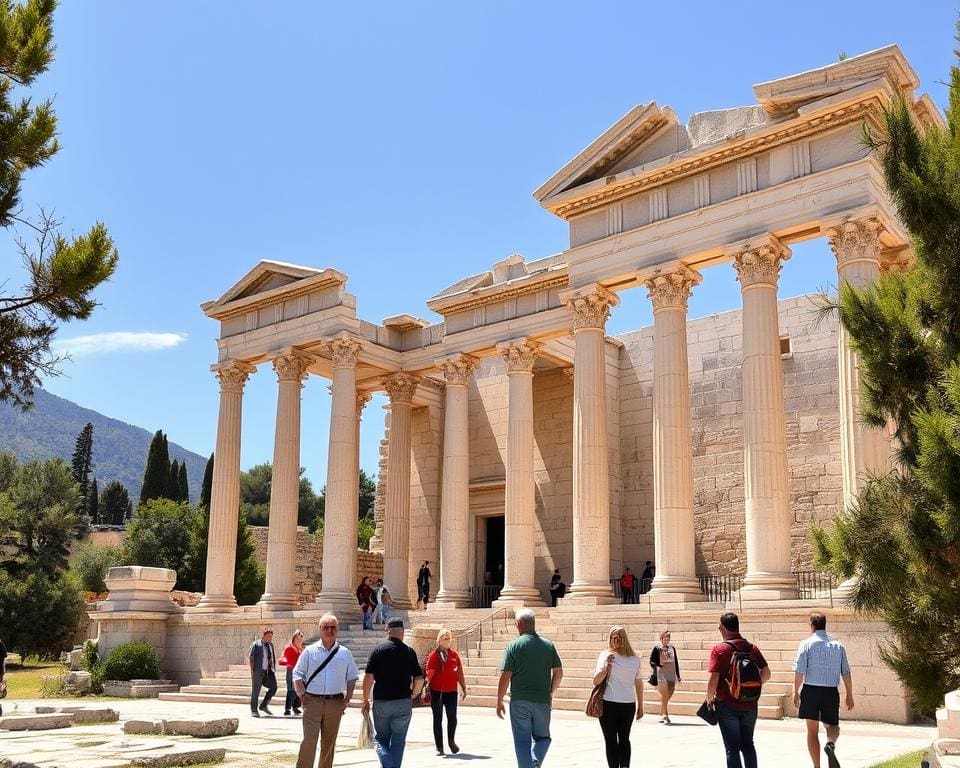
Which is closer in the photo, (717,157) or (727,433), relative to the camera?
(717,157)

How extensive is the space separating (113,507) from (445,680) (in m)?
111

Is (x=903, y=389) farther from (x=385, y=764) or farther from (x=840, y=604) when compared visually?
(x=840, y=604)

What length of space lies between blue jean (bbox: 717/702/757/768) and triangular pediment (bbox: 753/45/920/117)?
50.1 ft

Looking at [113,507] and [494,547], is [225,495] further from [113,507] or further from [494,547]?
[113,507]

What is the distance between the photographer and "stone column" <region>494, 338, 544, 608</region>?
2681 centimetres

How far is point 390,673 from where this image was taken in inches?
386

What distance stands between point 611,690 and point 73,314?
23.2 ft

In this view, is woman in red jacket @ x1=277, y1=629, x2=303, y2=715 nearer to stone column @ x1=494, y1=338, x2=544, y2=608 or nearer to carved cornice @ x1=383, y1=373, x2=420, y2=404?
stone column @ x1=494, y1=338, x2=544, y2=608

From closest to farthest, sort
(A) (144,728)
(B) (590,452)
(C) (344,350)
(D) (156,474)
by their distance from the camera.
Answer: (A) (144,728) → (B) (590,452) → (C) (344,350) → (D) (156,474)

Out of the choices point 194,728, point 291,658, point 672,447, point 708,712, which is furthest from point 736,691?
point 672,447

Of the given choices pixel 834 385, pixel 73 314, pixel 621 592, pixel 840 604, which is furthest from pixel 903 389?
pixel 621 592

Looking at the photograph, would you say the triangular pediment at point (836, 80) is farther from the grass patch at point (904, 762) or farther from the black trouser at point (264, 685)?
the black trouser at point (264, 685)

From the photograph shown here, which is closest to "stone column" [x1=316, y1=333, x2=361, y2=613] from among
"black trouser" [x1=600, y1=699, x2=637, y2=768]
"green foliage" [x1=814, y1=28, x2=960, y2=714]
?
"black trouser" [x1=600, y1=699, x2=637, y2=768]

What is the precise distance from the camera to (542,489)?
111 ft
